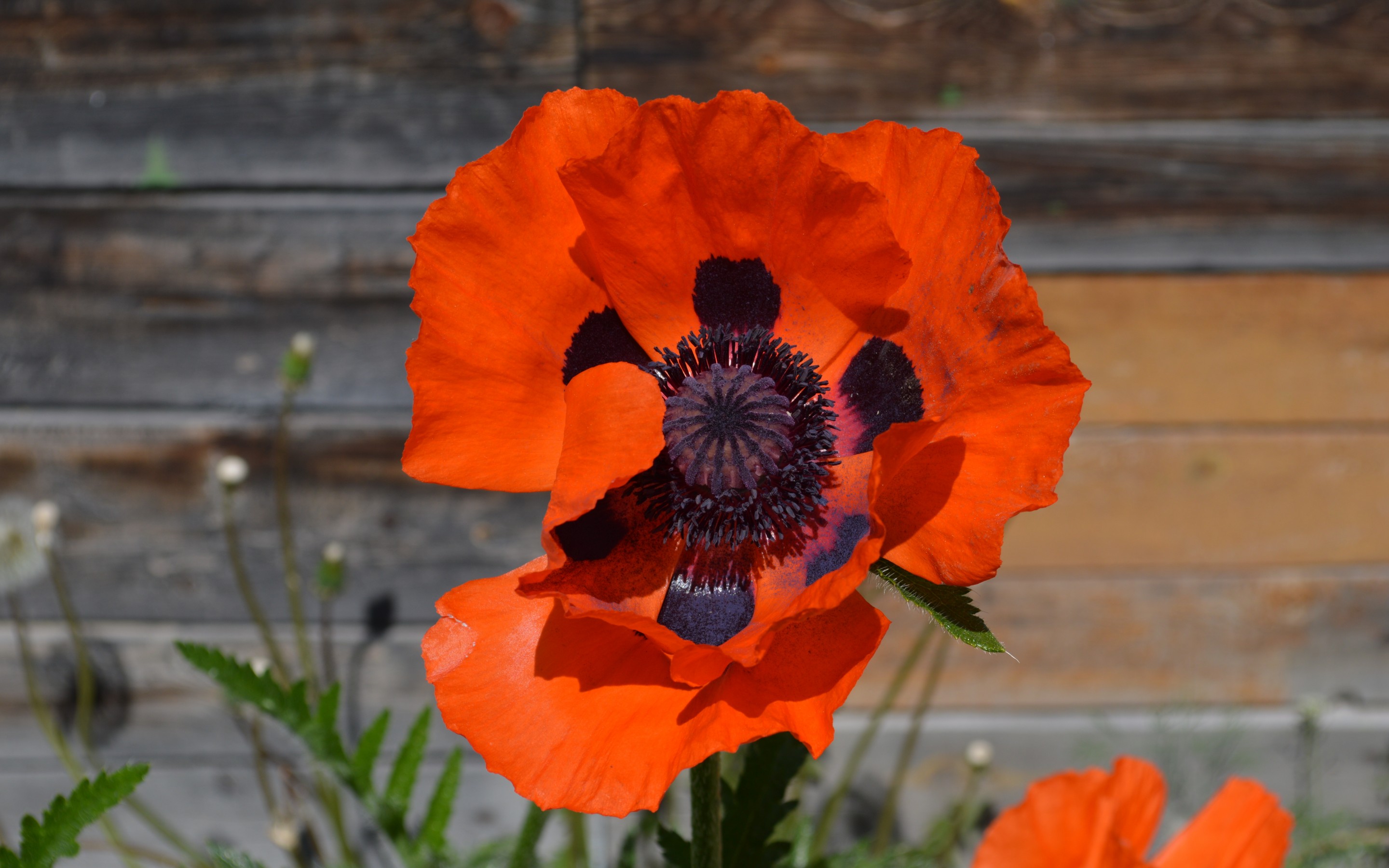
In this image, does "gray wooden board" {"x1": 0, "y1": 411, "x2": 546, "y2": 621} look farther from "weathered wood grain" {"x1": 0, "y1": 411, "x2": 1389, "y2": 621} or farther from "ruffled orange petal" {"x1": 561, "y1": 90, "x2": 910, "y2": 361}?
"ruffled orange petal" {"x1": 561, "y1": 90, "x2": 910, "y2": 361}

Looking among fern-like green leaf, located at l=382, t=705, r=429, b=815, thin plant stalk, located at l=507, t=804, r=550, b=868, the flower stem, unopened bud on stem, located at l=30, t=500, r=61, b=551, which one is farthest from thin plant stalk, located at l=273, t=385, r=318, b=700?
the flower stem

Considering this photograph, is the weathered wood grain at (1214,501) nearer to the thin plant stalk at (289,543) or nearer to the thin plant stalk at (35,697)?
the thin plant stalk at (289,543)

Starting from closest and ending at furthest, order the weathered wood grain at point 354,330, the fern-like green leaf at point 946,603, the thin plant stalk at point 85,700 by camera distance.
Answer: the fern-like green leaf at point 946,603 → the weathered wood grain at point 354,330 → the thin plant stalk at point 85,700

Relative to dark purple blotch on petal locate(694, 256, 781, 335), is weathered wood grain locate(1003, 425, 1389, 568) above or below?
below

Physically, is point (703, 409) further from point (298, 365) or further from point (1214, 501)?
point (1214, 501)

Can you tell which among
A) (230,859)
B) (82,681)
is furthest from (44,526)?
(230,859)

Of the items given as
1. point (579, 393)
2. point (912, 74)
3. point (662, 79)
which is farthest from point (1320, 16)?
point (579, 393)

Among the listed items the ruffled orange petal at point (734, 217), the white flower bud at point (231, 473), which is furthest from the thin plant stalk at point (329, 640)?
the ruffled orange petal at point (734, 217)
